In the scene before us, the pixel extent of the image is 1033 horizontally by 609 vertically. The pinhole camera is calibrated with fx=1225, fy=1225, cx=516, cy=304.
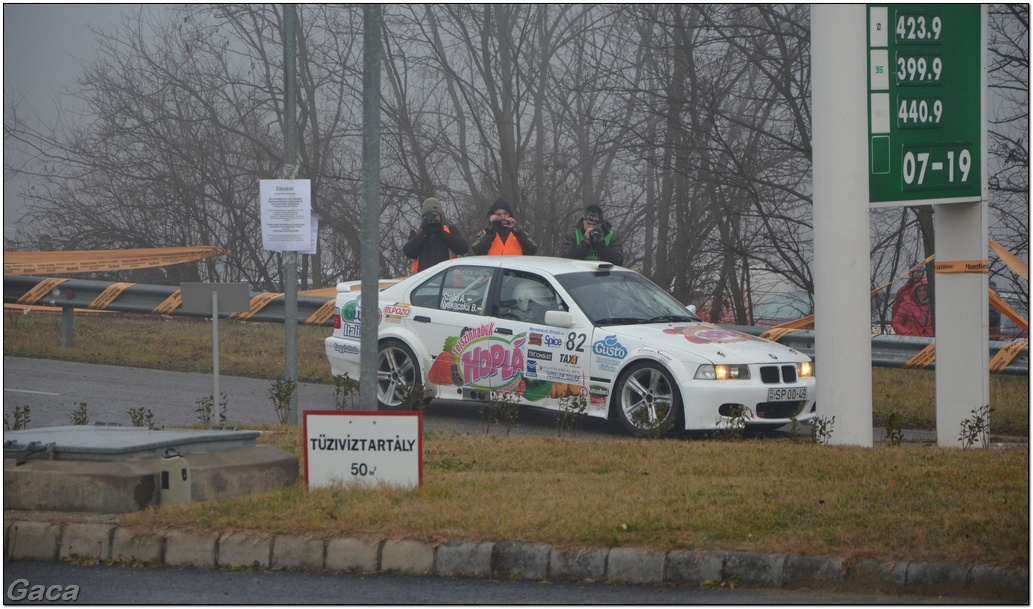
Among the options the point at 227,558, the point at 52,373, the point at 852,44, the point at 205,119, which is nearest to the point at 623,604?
the point at 227,558

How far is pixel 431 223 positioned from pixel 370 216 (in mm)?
5963

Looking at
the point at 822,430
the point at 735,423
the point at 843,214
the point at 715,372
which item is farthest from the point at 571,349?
the point at 843,214

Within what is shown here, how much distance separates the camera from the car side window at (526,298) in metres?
11.4

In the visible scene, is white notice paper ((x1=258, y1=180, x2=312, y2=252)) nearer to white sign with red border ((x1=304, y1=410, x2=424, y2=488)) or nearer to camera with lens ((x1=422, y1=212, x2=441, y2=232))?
camera with lens ((x1=422, y1=212, x2=441, y2=232))

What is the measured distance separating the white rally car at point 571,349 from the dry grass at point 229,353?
7.90 ft

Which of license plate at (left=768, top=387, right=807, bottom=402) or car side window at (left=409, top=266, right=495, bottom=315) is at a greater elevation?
car side window at (left=409, top=266, right=495, bottom=315)

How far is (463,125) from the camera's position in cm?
2420

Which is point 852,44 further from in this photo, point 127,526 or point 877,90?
point 127,526

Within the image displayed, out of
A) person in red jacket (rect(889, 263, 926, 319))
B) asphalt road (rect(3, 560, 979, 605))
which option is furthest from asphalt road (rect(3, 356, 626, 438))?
person in red jacket (rect(889, 263, 926, 319))

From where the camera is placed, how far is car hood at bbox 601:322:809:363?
10469mm

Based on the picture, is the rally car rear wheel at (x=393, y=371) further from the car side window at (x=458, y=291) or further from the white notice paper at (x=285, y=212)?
the white notice paper at (x=285, y=212)

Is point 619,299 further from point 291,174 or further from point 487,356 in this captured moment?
point 291,174

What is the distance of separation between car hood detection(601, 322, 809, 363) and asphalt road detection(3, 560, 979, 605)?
464 centimetres

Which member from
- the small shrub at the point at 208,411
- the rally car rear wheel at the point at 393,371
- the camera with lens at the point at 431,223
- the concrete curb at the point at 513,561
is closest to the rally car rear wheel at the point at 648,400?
the rally car rear wheel at the point at 393,371
